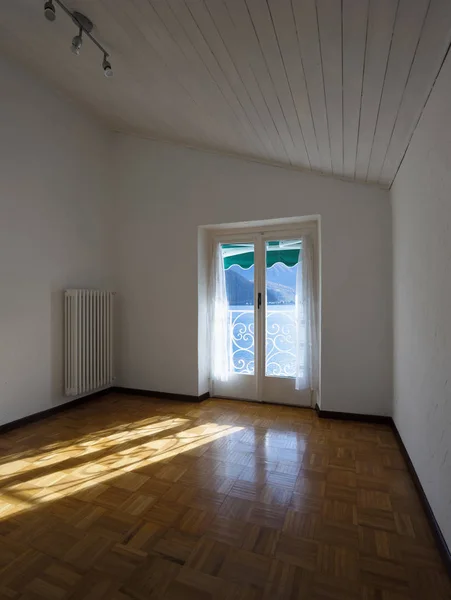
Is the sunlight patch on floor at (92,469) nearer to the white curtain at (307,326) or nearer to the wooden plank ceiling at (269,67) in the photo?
the white curtain at (307,326)

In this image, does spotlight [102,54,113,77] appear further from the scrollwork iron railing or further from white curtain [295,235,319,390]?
the scrollwork iron railing

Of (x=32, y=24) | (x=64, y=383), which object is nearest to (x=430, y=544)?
(x=64, y=383)

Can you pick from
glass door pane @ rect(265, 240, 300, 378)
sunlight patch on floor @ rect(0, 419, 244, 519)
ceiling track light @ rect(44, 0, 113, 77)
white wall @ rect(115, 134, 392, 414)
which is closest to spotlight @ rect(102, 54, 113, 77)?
ceiling track light @ rect(44, 0, 113, 77)

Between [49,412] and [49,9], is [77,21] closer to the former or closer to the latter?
[49,9]

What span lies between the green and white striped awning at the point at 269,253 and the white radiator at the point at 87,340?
148 cm

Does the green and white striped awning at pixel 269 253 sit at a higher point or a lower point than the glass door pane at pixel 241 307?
higher

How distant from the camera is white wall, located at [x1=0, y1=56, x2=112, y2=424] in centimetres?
279

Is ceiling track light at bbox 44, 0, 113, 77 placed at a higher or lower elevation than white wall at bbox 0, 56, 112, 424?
higher

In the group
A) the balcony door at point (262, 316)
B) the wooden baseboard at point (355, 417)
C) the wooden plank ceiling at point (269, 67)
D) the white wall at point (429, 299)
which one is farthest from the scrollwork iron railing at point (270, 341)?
the wooden plank ceiling at point (269, 67)

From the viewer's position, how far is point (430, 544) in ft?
4.83

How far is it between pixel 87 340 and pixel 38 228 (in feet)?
4.00

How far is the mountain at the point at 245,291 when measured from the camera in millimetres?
3512

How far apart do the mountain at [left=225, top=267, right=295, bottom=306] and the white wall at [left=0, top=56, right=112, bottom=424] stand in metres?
1.61

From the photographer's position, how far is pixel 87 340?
11.2 ft
